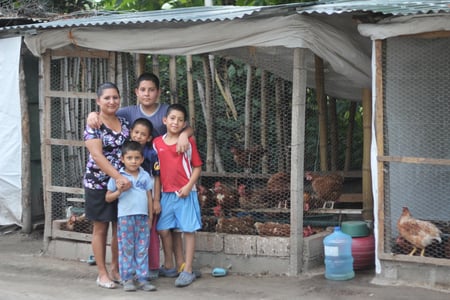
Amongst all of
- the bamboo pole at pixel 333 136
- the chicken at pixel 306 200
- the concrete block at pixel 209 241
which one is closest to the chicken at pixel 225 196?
the concrete block at pixel 209 241

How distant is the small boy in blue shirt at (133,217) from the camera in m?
6.29

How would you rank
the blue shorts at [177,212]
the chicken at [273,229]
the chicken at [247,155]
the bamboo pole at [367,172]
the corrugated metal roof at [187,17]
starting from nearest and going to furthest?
the corrugated metal roof at [187,17] → the blue shorts at [177,212] → the chicken at [273,229] → the bamboo pole at [367,172] → the chicken at [247,155]

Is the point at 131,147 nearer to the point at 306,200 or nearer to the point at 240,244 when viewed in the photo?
the point at 240,244

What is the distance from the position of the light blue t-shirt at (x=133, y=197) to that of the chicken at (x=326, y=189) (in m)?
1.89

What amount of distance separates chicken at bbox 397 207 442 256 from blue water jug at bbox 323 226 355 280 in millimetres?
521

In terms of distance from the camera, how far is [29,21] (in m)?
9.62

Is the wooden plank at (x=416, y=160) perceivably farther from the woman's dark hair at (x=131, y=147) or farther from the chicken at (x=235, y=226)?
the woman's dark hair at (x=131, y=147)

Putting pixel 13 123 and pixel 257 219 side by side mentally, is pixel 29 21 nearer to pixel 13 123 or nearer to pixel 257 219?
pixel 13 123

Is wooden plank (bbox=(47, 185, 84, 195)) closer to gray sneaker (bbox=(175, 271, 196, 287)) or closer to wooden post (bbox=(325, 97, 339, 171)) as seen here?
gray sneaker (bbox=(175, 271, 196, 287))

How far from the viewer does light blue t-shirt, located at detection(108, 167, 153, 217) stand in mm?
6293

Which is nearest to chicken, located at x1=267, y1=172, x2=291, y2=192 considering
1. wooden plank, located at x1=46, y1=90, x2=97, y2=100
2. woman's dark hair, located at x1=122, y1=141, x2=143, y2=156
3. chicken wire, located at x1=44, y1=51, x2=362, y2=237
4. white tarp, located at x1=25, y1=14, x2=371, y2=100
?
chicken wire, located at x1=44, y1=51, x2=362, y2=237

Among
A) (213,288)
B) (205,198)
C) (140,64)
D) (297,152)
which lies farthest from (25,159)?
(297,152)

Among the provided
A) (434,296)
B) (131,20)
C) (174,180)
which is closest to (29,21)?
(131,20)

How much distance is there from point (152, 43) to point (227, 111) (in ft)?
6.58
